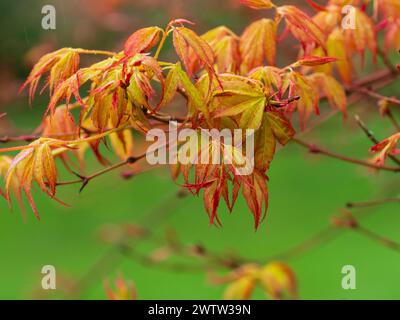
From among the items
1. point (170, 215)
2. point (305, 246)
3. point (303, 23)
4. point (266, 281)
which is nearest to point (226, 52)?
point (303, 23)

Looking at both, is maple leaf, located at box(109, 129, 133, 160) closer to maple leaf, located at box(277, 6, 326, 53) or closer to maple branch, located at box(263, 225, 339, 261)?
maple leaf, located at box(277, 6, 326, 53)

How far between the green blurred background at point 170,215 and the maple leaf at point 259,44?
124 centimetres

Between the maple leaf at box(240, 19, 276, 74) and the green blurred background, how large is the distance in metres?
1.24

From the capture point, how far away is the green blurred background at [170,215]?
3252mm

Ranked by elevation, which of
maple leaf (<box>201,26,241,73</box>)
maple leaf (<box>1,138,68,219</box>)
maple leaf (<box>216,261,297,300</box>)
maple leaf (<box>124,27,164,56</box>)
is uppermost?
maple leaf (<box>201,26,241,73</box>)

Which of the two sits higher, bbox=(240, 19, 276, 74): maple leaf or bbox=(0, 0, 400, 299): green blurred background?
bbox=(0, 0, 400, 299): green blurred background

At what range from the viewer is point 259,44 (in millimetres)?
1354

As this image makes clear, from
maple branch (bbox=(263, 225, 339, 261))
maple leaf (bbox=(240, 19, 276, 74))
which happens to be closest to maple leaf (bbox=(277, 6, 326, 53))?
maple leaf (bbox=(240, 19, 276, 74))

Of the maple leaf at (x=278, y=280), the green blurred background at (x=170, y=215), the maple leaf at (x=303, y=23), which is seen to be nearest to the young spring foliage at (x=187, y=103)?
the maple leaf at (x=303, y=23)

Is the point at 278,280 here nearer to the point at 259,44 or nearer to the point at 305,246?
the point at 305,246

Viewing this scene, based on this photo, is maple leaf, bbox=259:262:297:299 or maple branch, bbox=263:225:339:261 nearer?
maple leaf, bbox=259:262:297:299

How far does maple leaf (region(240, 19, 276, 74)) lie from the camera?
1.35 metres

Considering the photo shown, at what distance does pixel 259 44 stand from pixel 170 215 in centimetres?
333
